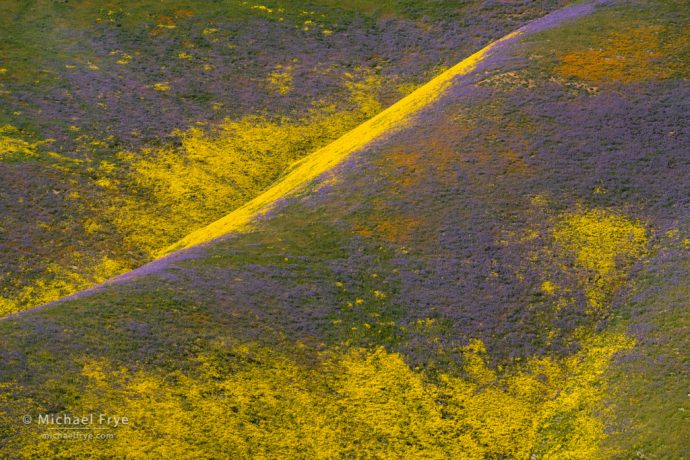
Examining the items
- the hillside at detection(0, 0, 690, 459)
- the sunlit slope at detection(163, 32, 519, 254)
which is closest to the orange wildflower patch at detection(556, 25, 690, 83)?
the hillside at detection(0, 0, 690, 459)

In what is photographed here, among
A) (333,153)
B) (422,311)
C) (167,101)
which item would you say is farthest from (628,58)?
(167,101)

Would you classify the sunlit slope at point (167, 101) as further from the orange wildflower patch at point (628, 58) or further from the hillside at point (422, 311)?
the orange wildflower patch at point (628, 58)

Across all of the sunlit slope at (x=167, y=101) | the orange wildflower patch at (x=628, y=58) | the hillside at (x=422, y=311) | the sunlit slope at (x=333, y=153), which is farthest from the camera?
the orange wildflower patch at (x=628, y=58)

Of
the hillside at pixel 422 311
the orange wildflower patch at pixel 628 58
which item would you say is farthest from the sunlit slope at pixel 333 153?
the orange wildflower patch at pixel 628 58

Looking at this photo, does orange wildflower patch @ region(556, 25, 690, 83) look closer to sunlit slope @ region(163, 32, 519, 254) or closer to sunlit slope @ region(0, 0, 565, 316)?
sunlit slope @ region(163, 32, 519, 254)

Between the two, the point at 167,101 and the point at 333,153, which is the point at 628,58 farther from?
the point at 167,101

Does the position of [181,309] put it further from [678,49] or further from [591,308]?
[678,49]

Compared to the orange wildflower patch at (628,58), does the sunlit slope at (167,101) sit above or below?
below
